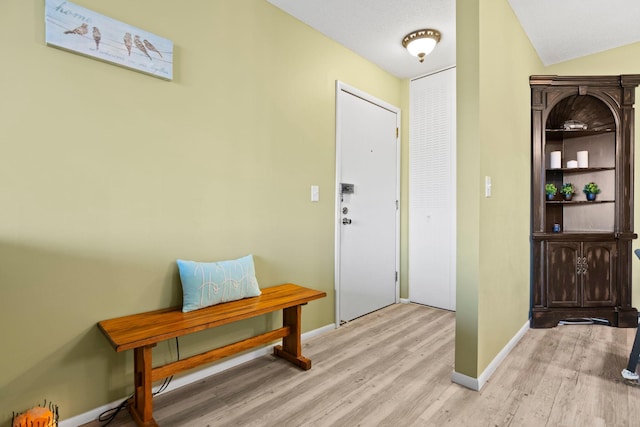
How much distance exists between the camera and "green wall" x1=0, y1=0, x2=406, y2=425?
1.49 meters

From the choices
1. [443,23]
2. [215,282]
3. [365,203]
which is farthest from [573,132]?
[215,282]

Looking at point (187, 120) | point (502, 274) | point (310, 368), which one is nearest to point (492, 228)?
point (502, 274)

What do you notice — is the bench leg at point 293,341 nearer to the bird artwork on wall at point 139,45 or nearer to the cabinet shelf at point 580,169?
the bird artwork on wall at point 139,45

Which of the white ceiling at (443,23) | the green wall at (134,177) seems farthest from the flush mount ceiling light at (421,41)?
the green wall at (134,177)

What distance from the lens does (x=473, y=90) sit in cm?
198

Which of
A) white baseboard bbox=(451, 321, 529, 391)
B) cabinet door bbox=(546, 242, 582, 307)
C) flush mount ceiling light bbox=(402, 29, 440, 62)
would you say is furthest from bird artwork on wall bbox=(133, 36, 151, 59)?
cabinet door bbox=(546, 242, 582, 307)

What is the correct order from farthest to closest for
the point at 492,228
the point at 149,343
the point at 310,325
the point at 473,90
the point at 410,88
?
1. the point at 410,88
2. the point at 310,325
3. the point at 492,228
4. the point at 473,90
5. the point at 149,343

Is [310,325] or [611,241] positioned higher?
[611,241]

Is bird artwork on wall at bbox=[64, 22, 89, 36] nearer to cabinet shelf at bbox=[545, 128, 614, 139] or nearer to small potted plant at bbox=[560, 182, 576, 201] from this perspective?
cabinet shelf at bbox=[545, 128, 614, 139]

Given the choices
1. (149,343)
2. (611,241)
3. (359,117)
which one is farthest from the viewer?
(359,117)

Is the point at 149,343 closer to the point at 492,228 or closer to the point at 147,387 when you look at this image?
the point at 147,387

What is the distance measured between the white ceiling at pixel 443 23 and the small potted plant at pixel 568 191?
1280 millimetres

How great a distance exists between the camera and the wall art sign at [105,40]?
1.54 metres

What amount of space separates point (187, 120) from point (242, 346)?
1.37 metres
